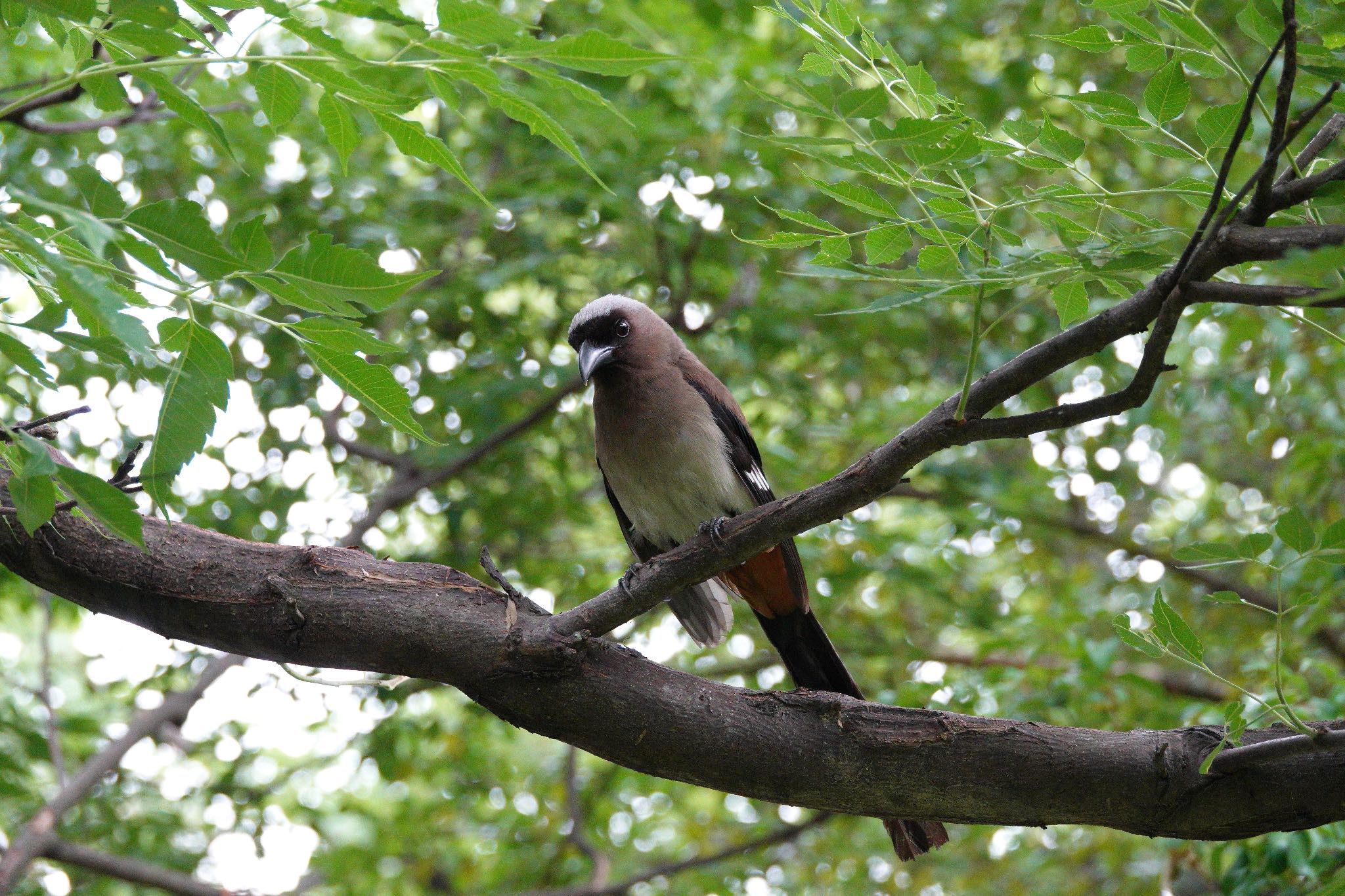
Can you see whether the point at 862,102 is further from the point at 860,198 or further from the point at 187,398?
the point at 187,398

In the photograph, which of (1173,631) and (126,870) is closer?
(1173,631)

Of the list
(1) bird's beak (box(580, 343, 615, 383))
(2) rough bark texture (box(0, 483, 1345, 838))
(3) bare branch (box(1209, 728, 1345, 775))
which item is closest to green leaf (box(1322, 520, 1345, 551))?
(3) bare branch (box(1209, 728, 1345, 775))

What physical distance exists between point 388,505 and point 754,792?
→ 3.31 metres

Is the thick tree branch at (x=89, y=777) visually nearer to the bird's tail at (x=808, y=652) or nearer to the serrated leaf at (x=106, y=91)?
the bird's tail at (x=808, y=652)

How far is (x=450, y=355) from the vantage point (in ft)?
19.5

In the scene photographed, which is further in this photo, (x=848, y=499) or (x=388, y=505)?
(x=388, y=505)

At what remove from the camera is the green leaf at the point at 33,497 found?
1.67m

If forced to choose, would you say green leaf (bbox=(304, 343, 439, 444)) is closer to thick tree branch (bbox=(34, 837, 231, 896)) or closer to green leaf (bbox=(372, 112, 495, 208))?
green leaf (bbox=(372, 112, 495, 208))

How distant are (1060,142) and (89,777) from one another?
4627 mm

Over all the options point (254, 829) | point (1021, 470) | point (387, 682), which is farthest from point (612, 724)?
point (1021, 470)

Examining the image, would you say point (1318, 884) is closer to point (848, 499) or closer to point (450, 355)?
point (848, 499)

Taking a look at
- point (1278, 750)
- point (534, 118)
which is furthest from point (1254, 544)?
point (534, 118)

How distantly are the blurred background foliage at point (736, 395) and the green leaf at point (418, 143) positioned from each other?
7.10 ft

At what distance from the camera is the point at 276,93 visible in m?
2.10
